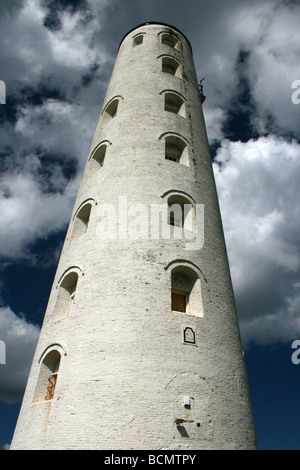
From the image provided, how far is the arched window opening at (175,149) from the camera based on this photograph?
15.8 metres

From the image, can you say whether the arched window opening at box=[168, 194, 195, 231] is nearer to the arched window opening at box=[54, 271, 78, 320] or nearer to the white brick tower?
the white brick tower

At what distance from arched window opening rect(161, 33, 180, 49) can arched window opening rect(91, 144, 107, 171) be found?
10595mm

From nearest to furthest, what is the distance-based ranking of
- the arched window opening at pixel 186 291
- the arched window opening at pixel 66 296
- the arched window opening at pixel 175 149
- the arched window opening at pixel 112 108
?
the arched window opening at pixel 186 291, the arched window opening at pixel 66 296, the arched window opening at pixel 175 149, the arched window opening at pixel 112 108

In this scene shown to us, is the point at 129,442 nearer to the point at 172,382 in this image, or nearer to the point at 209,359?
the point at 172,382

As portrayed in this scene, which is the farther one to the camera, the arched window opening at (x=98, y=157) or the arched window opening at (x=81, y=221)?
the arched window opening at (x=98, y=157)

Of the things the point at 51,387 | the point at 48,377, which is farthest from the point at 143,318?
the point at 48,377

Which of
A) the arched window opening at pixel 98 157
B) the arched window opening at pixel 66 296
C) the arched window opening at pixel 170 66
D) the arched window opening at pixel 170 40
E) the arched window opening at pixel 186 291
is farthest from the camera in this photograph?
the arched window opening at pixel 170 40

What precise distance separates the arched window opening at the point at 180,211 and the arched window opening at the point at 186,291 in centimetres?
213

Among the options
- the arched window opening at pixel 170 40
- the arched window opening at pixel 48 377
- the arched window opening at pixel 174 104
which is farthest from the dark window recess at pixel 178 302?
the arched window opening at pixel 170 40

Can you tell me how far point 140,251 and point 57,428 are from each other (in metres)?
5.28

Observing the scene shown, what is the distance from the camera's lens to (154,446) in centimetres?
838

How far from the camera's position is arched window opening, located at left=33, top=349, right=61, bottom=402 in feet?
35.7

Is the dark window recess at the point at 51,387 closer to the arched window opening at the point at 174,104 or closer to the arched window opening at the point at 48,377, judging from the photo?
the arched window opening at the point at 48,377
